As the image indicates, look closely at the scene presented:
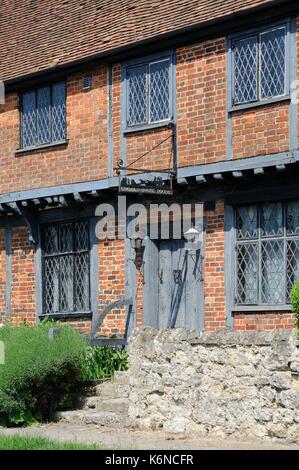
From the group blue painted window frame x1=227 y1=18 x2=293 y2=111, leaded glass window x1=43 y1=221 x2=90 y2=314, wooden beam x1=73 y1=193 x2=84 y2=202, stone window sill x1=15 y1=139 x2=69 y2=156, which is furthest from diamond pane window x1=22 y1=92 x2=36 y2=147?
blue painted window frame x1=227 y1=18 x2=293 y2=111

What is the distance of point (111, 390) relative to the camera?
15875mm

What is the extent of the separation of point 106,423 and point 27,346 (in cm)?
176

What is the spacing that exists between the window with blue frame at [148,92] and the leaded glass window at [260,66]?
1468 millimetres

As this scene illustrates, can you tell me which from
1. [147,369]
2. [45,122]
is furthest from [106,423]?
[45,122]

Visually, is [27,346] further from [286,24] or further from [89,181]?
[286,24]

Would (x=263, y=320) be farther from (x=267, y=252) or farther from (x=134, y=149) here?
(x=134, y=149)

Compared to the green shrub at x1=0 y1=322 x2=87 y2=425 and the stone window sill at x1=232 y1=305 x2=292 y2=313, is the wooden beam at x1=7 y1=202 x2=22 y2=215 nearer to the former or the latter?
the green shrub at x1=0 y1=322 x2=87 y2=425

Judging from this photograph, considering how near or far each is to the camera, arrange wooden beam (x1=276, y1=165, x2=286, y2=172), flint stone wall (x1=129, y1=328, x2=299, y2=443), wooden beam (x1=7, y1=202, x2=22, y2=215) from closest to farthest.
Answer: flint stone wall (x1=129, y1=328, x2=299, y2=443) < wooden beam (x1=276, y1=165, x2=286, y2=172) < wooden beam (x1=7, y1=202, x2=22, y2=215)

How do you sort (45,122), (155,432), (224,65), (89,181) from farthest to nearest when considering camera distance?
1. (45,122)
2. (89,181)
3. (224,65)
4. (155,432)

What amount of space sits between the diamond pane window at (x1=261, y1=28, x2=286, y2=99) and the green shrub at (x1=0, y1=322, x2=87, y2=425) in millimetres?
→ 4842

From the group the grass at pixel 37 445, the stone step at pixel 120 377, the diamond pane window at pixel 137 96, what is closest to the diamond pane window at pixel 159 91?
the diamond pane window at pixel 137 96

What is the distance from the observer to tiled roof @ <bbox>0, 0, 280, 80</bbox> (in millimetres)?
17719

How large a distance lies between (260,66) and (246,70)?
317 mm

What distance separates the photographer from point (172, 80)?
17.7m
